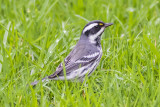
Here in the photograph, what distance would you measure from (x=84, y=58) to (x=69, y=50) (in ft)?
2.53

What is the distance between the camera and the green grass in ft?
15.9

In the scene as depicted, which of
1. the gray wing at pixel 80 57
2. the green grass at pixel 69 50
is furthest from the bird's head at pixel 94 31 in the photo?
the green grass at pixel 69 50

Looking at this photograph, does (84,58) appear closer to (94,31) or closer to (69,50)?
(94,31)

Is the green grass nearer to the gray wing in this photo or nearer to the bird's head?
the gray wing

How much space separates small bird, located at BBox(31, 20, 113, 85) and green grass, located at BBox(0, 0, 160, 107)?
0.15 m

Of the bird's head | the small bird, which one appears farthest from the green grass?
the bird's head

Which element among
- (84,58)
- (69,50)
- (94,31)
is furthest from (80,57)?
(69,50)

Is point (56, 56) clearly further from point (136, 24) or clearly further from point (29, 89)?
point (136, 24)

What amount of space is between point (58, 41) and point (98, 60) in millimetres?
938

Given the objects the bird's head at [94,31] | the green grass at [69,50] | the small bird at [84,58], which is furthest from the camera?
the bird's head at [94,31]

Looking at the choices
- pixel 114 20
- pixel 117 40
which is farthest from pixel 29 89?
pixel 114 20

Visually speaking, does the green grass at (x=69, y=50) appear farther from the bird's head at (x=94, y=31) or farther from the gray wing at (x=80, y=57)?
the bird's head at (x=94, y=31)

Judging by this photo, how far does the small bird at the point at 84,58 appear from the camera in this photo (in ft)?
18.4

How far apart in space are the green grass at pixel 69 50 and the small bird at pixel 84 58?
0.48 ft
